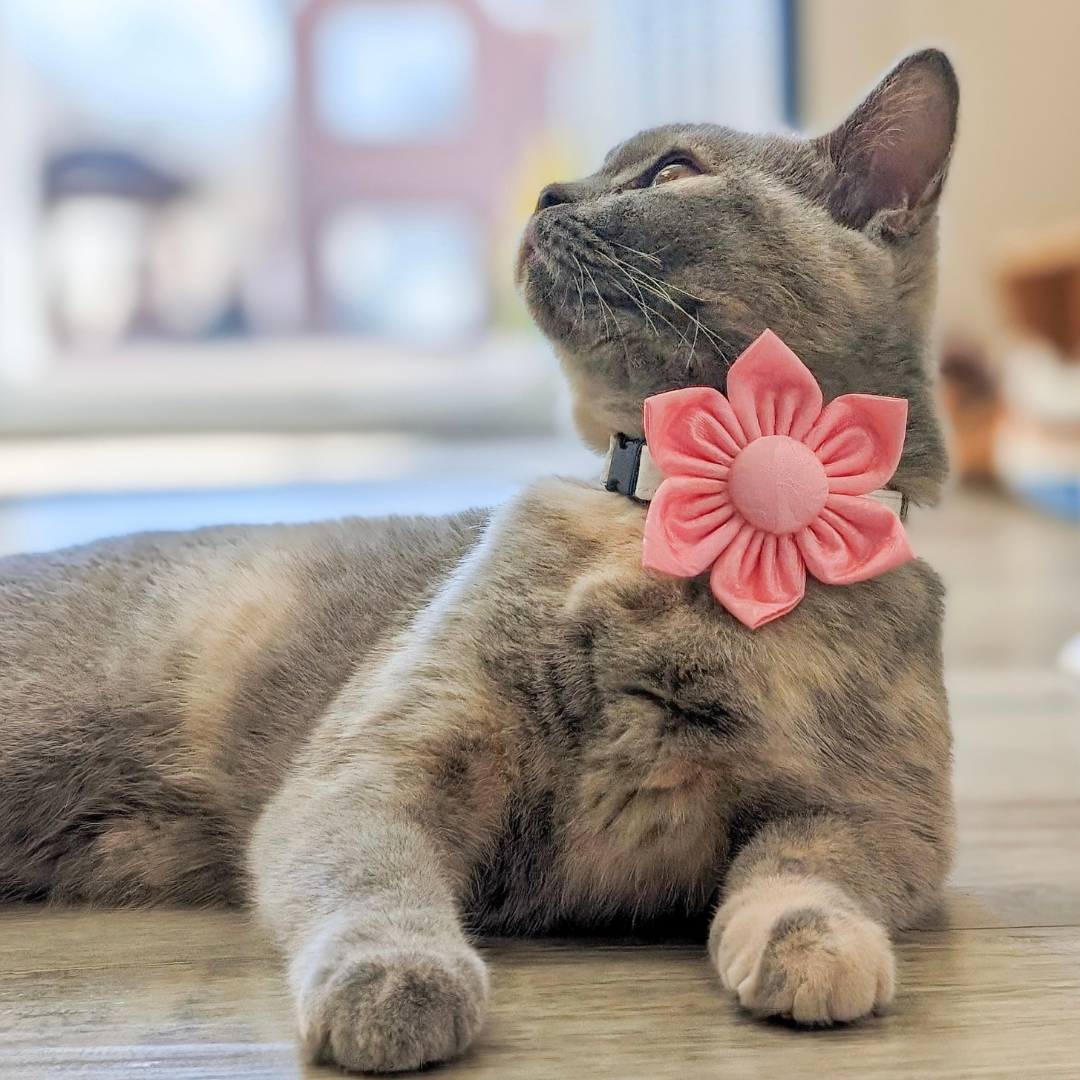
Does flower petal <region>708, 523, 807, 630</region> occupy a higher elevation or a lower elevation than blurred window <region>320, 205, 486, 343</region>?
lower

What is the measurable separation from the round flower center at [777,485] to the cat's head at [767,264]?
86 mm

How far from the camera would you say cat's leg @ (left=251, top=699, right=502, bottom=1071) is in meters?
0.77

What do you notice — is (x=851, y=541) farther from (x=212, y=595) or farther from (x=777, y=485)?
(x=212, y=595)

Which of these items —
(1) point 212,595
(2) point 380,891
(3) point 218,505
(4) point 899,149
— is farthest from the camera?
(3) point 218,505

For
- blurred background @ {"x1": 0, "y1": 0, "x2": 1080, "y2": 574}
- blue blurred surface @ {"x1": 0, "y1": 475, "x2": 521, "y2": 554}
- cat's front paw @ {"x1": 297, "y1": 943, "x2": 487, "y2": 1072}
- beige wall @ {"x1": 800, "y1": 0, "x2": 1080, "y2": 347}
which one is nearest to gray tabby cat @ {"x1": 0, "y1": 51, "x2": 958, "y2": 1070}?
cat's front paw @ {"x1": 297, "y1": 943, "x2": 487, "y2": 1072}

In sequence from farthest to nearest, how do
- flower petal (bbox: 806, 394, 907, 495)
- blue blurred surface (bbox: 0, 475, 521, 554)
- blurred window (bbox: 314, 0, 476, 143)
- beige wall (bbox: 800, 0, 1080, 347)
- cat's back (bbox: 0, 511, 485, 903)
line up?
blurred window (bbox: 314, 0, 476, 143) < beige wall (bbox: 800, 0, 1080, 347) < blue blurred surface (bbox: 0, 475, 521, 554) < cat's back (bbox: 0, 511, 485, 903) < flower petal (bbox: 806, 394, 907, 495)

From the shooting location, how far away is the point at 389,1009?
763mm

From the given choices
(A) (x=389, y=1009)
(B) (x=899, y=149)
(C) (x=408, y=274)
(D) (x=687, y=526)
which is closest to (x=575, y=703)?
(D) (x=687, y=526)

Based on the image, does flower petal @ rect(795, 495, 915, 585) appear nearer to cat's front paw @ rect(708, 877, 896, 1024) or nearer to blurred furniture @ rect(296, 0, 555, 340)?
cat's front paw @ rect(708, 877, 896, 1024)

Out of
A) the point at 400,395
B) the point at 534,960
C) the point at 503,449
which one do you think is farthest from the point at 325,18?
the point at 534,960

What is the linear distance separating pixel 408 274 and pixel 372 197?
34cm

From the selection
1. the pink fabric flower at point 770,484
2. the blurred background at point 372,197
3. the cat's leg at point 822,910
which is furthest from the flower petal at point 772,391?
the blurred background at point 372,197

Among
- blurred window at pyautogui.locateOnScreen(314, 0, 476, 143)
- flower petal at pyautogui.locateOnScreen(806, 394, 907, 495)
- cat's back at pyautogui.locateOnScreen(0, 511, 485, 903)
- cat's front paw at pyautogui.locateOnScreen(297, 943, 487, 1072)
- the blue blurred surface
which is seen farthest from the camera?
blurred window at pyautogui.locateOnScreen(314, 0, 476, 143)

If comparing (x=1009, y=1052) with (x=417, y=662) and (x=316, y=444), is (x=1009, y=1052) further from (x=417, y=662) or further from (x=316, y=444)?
(x=316, y=444)
